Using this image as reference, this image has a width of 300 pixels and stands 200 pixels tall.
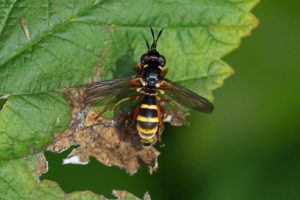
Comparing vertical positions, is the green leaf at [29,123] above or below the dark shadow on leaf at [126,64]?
below

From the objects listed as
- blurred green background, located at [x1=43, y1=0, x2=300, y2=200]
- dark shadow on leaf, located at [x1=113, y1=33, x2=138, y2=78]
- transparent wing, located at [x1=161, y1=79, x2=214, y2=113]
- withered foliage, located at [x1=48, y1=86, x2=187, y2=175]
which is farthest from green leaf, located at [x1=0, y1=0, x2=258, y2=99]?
blurred green background, located at [x1=43, y1=0, x2=300, y2=200]

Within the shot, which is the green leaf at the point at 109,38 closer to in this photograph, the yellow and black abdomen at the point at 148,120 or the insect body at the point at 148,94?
the insect body at the point at 148,94

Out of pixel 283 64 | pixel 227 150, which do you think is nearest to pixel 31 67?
pixel 227 150

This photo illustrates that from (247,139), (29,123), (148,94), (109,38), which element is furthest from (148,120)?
(247,139)

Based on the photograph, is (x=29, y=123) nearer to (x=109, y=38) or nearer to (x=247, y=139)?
(x=109, y=38)

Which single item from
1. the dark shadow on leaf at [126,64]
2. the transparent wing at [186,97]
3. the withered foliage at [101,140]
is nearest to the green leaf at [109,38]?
the dark shadow on leaf at [126,64]

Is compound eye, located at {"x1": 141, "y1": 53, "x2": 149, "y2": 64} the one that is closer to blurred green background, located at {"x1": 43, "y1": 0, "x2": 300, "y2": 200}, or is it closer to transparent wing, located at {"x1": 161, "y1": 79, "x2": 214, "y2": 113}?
transparent wing, located at {"x1": 161, "y1": 79, "x2": 214, "y2": 113}

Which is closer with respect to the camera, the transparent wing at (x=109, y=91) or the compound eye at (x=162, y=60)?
the transparent wing at (x=109, y=91)
